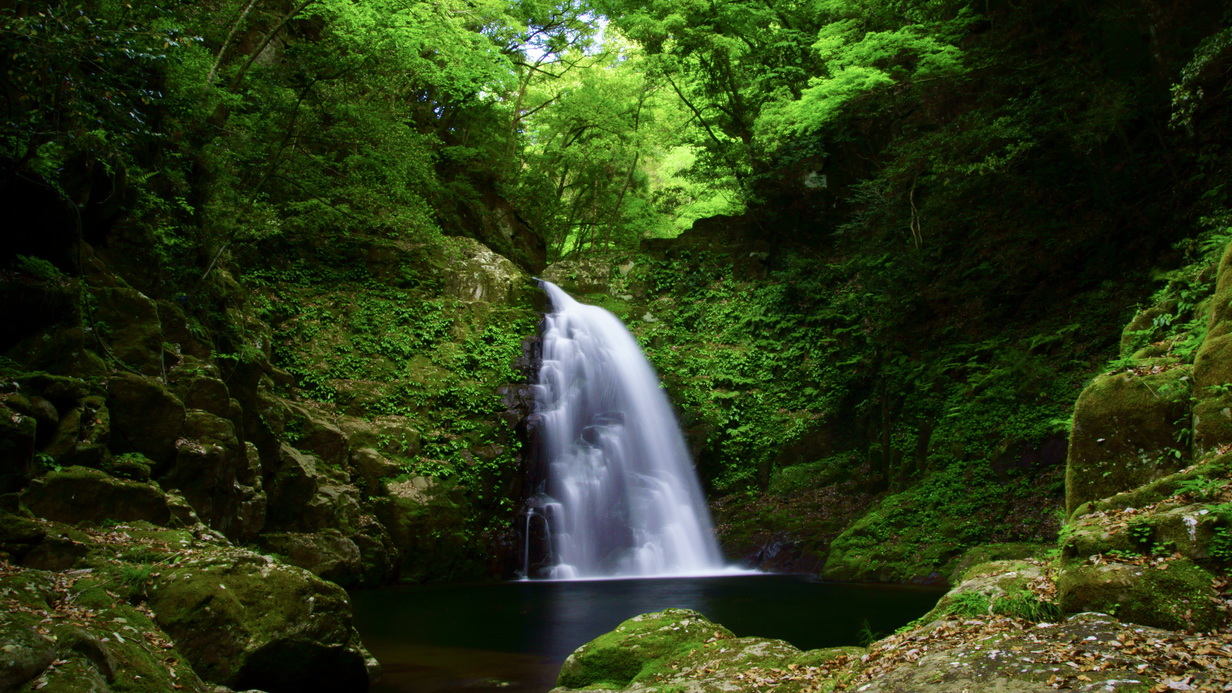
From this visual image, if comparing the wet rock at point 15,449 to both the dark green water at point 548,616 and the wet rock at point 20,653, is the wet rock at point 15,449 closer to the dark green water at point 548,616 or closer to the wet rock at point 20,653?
the wet rock at point 20,653

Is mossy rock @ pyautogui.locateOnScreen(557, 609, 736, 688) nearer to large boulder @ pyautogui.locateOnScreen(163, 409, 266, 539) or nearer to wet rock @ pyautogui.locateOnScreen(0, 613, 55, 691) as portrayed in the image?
wet rock @ pyautogui.locateOnScreen(0, 613, 55, 691)

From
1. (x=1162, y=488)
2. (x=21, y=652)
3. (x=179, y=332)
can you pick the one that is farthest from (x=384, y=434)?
(x=1162, y=488)

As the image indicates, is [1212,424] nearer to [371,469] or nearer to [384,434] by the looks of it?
[371,469]

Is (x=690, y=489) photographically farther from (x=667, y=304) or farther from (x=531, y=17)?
(x=531, y=17)

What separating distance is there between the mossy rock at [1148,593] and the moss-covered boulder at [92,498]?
7791 millimetres

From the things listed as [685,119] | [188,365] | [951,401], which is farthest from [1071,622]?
[685,119]

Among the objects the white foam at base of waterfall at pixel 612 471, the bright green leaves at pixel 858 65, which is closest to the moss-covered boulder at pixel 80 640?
the white foam at base of waterfall at pixel 612 471

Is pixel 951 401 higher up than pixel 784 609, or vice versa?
pixel 951 401

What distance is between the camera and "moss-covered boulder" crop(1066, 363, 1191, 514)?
17.3 feet

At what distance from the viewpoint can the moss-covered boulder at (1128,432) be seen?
5.26 m

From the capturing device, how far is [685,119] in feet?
82.6

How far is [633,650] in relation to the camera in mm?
5609

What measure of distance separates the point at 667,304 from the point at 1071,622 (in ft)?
60.5

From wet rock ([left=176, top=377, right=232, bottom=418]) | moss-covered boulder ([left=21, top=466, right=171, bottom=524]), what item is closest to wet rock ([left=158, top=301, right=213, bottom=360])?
wet rock ([left=176, top=377, right=232, bottom=418])
